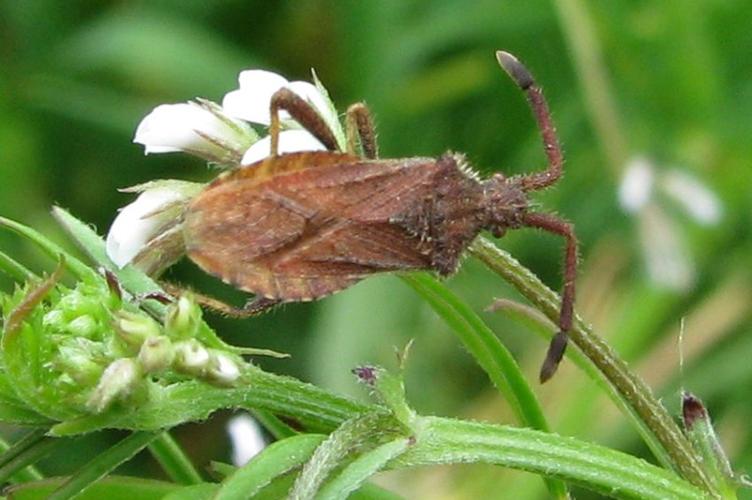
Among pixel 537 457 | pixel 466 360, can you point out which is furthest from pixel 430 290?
pixel 466 360

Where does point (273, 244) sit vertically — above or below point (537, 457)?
above

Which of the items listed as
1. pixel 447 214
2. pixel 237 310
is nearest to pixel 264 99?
pixel 237 310

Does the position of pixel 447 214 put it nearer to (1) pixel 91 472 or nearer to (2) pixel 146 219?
(2) pixel 146 219

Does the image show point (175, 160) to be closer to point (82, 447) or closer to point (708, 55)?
point (82, 447)

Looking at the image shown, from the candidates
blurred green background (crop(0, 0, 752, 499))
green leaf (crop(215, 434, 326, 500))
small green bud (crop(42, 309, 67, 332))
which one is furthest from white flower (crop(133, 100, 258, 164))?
blurred green background (crop(0, 0, 752, 499))

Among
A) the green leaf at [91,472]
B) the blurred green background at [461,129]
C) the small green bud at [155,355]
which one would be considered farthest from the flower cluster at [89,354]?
the blurred green background at [461,129]

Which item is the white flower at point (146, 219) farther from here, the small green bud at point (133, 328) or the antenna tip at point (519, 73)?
the antenna tip at point (519, 73)
